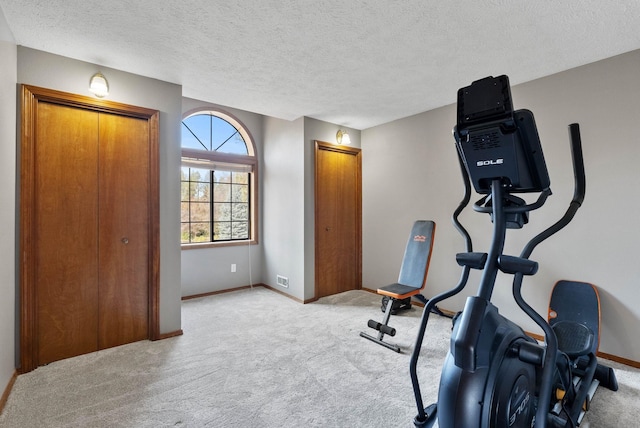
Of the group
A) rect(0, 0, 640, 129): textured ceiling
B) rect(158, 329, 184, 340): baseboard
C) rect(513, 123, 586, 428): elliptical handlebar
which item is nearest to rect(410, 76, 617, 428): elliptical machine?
rect(513, 123, 586, 428): elliptical handlebar

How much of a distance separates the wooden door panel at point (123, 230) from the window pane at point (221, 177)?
1644mm

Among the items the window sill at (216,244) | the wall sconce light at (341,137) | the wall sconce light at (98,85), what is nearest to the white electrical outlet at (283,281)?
the window sill at (216,244)

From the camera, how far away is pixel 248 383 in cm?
215

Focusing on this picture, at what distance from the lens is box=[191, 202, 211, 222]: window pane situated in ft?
14.2

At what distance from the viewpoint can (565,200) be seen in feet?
8.79

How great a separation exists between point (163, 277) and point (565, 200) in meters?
3.68

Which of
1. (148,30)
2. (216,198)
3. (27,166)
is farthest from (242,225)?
(148,30)

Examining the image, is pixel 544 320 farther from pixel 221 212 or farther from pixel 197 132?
pixel 197 132

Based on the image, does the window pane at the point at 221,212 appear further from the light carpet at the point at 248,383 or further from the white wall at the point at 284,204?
the light carpet at the point at 248,383

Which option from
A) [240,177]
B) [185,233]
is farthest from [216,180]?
[185,233]

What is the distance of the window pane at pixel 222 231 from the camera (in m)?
4.50

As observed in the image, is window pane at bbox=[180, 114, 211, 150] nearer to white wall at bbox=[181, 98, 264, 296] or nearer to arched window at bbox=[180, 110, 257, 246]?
arched window at bbox=[180, 110, 257, 246]

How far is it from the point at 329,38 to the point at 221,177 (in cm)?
286

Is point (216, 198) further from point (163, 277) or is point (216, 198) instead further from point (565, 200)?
point (565, 200)
